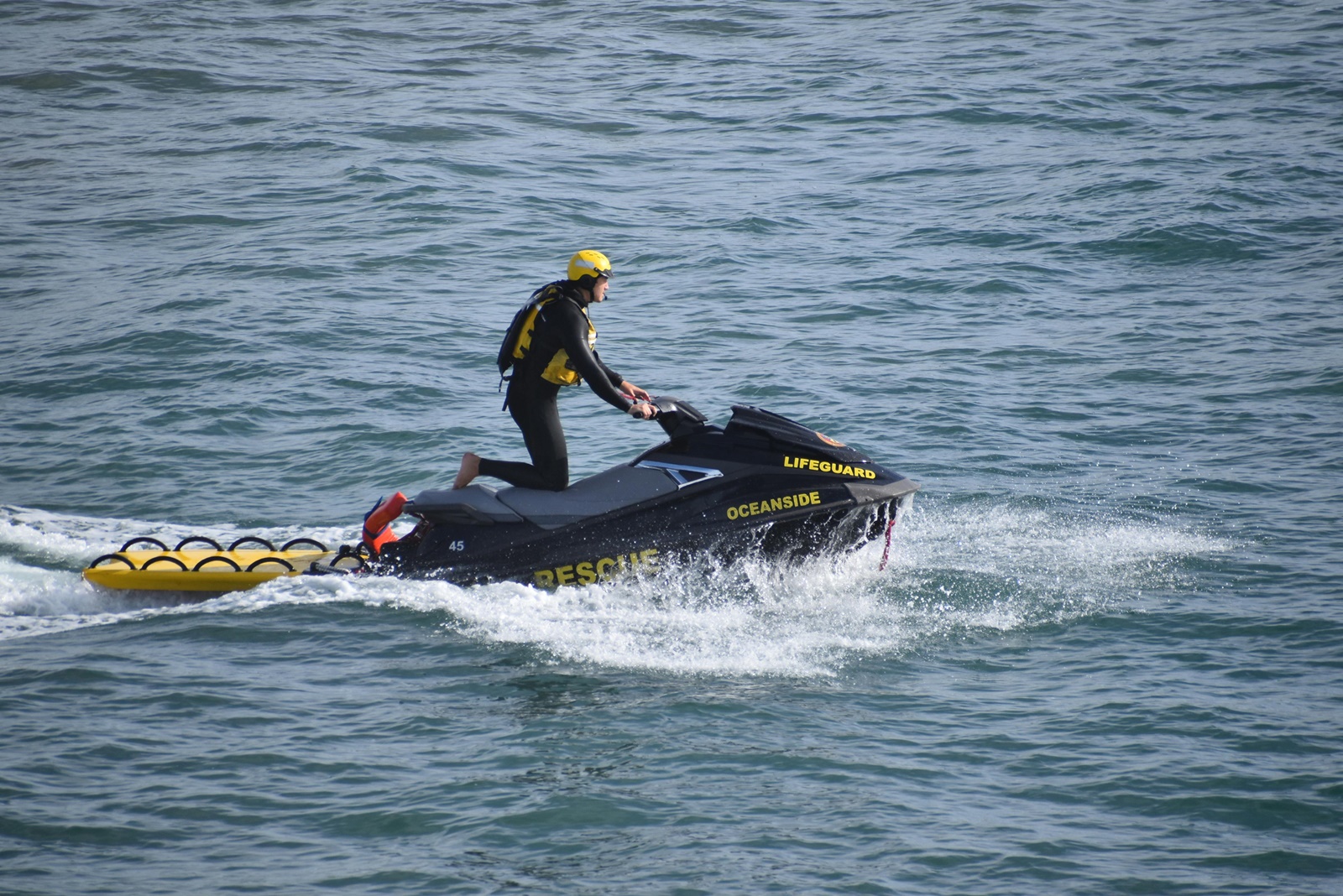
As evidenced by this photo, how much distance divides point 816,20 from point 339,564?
25.2m

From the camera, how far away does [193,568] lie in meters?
8.41

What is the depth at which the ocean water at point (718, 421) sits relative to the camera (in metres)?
5.80

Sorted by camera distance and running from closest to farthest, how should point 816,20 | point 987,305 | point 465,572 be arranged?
point 465,572 < point 987,305 < point 816,20

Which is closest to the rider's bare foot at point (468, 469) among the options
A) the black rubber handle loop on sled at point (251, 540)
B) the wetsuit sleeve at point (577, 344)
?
the wetsuit sleeve at point (577, 344)

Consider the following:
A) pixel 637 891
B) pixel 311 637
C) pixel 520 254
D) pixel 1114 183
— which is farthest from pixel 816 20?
pixel 637 891

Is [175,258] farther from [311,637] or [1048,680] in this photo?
[1048,680]

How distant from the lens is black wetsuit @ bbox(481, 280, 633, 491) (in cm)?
775

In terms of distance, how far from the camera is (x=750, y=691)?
22.6 ft

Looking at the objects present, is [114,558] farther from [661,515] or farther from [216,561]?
[661,515]

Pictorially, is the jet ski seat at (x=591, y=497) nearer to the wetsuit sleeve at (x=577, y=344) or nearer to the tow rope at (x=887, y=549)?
the wetsuit sleeve at (x=577, y=344)

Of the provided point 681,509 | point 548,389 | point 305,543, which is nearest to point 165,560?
point 305,543

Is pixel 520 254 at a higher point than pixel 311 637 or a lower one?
higher

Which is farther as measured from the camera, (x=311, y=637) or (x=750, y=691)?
(x=311, y=637)

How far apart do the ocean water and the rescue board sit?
19 cm
